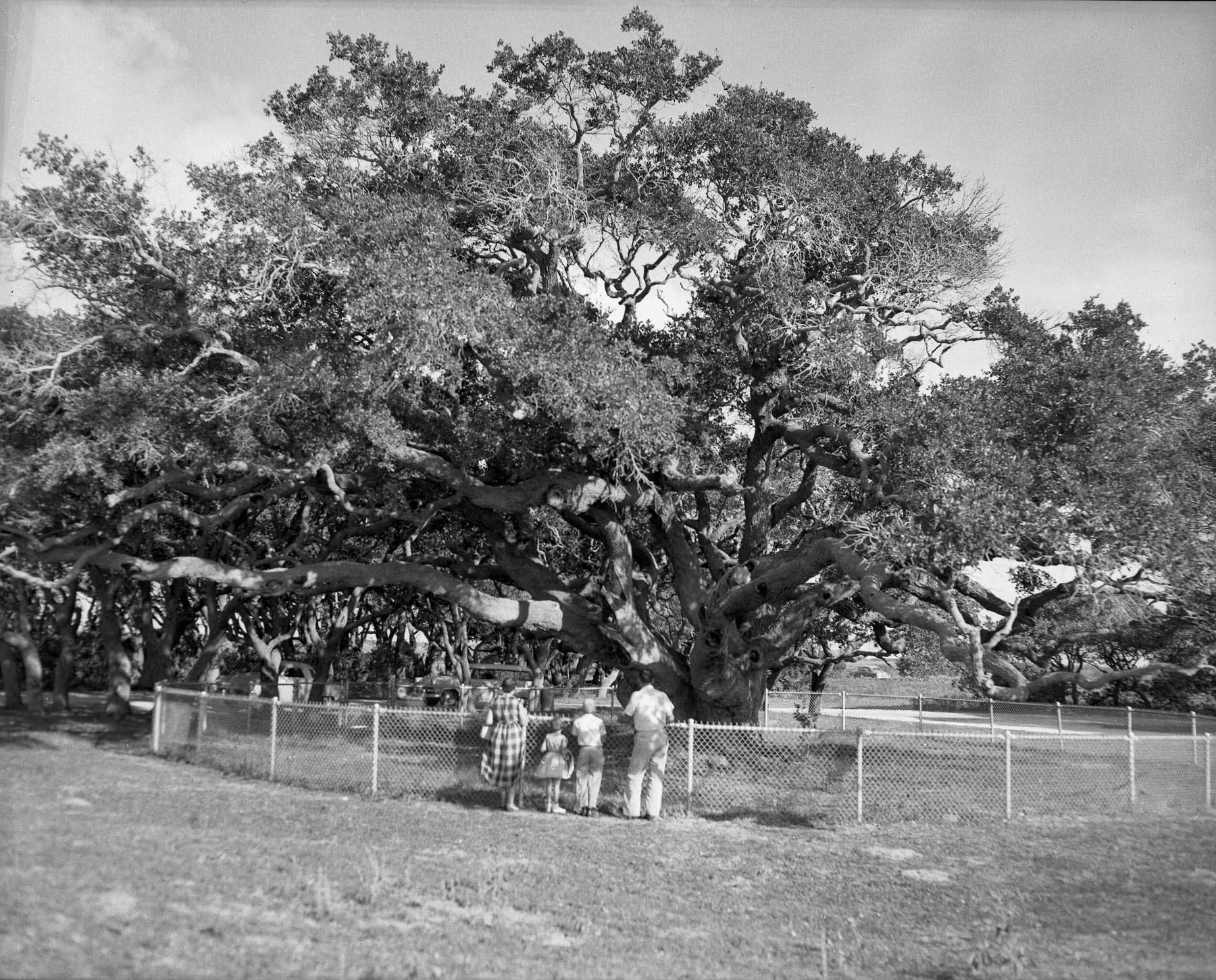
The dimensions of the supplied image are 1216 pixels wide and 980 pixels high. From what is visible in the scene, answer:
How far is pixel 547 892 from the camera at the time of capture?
28.1ft

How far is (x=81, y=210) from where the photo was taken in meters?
13.9

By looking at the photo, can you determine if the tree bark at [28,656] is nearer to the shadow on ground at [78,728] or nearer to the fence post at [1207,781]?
the shadow on ground at [78,728]

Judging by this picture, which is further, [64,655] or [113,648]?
[113,648]

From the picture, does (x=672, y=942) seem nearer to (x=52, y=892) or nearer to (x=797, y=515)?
(x=52, y=892)

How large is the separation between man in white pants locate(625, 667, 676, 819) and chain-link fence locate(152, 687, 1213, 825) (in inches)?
11.6

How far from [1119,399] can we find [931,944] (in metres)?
7.86

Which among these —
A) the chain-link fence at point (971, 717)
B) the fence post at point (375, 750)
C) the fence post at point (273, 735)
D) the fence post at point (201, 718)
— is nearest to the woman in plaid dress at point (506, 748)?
the fence post at point (375, 750)

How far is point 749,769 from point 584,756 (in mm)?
3253

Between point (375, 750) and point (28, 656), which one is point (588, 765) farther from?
point (28, 656)

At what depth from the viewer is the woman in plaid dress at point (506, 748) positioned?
40.1 ft

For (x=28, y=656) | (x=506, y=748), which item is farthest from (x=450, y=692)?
(x=506, y=748)

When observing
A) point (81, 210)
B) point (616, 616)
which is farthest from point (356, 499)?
point (81, 210)

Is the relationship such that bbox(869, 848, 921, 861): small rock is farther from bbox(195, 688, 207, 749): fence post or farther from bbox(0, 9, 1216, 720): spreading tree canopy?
bbox(195, 688, 207, 749): fence post

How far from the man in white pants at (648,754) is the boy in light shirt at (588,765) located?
406 mm
